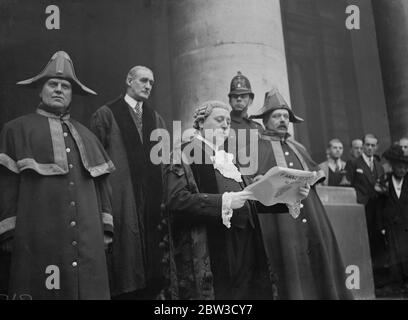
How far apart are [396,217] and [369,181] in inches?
15.3

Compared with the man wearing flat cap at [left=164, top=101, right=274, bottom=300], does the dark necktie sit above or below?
above

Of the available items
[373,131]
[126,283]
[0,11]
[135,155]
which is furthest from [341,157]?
[0,11]

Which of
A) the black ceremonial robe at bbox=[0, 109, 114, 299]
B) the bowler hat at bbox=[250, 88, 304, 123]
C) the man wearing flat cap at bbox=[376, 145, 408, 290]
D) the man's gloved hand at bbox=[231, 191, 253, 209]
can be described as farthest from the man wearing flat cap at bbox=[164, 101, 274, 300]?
the man wearing flat cap at bbox=[376, 145, 408, 290]

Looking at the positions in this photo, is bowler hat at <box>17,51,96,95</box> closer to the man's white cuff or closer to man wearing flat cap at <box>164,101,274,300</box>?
man wearing flat cap at <box>164,101,274,300</box>

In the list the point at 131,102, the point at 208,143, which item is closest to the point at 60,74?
the point at 131,102

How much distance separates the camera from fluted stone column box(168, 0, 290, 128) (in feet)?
17.8

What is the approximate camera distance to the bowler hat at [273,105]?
203 inches

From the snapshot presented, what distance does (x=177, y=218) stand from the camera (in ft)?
14.8

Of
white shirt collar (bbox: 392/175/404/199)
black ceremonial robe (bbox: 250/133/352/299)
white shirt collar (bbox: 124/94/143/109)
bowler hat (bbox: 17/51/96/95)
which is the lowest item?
black ceremonial robe (bbox: 250/133/352/299)

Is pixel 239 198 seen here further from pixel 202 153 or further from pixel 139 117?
pixel 139 117

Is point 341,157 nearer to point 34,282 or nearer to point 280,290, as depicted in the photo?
point 280,290

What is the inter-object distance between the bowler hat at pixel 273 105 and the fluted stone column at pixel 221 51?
136 millimetres

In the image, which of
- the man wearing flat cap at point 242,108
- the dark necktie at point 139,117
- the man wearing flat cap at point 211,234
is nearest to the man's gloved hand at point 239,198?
the man wearing flat cap at point 211,234

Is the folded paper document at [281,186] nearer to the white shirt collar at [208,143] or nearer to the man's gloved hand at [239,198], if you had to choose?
the man's gloved hand at [239,198]
